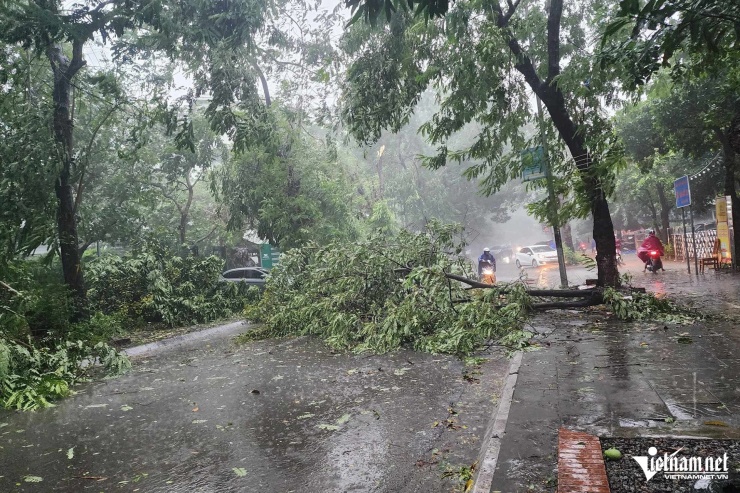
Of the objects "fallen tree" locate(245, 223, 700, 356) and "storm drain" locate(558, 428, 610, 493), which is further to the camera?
"fallen tree" locate(245, 223, 700, 356)

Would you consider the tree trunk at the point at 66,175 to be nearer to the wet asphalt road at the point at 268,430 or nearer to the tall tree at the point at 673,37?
the wet asphalt road at the point at 268,430

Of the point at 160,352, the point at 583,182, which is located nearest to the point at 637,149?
the point at 583,182

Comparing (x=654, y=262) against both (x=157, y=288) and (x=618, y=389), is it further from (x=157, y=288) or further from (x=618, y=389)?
(x=157, y=288)

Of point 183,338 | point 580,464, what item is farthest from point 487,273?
point 580,464

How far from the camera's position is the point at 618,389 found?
206 inches

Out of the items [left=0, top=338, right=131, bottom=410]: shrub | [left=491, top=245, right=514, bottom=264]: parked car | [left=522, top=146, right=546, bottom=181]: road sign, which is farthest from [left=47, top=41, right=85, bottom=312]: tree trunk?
[left=491, top=245, right=514, bottom=264]: parked car

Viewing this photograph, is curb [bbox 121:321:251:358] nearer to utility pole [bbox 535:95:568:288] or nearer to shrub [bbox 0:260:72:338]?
shrub [bbox 0:260:72:338]

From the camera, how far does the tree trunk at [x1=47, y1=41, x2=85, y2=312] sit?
12.2m

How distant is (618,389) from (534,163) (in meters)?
8.81

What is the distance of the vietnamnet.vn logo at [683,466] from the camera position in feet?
10.5

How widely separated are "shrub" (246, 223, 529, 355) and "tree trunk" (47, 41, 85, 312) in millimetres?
4579

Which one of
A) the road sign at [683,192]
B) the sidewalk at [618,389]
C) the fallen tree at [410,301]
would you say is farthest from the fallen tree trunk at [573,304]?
the road sign at [683,192]

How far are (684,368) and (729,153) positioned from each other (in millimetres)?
14516

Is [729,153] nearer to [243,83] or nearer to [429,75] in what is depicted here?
[429,75]
